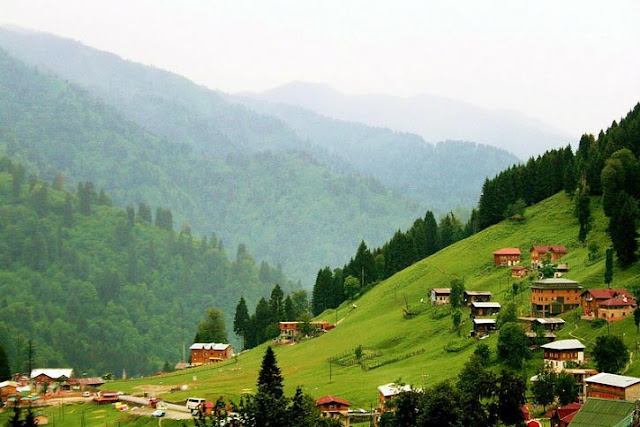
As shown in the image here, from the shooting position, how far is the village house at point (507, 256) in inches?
5728

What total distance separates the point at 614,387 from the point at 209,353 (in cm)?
9819

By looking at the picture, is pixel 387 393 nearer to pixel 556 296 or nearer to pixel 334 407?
pixel 334 407

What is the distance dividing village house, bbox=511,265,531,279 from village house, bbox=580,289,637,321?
23.7 meters

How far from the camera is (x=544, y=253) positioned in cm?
13912

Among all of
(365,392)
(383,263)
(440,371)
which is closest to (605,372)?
(440,371)

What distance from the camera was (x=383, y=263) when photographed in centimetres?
18650

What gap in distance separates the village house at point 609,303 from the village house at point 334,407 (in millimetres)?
31092

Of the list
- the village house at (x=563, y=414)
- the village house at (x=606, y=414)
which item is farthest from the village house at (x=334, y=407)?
the village house at (x=606, y=414)

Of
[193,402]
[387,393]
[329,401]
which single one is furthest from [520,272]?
[193,402]

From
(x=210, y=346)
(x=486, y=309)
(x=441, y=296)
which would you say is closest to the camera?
(x=486, y=309)

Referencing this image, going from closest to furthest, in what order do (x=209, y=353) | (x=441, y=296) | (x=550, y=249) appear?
(x=550, y=249) < (x=441, y=296) < (x=209, y=353)

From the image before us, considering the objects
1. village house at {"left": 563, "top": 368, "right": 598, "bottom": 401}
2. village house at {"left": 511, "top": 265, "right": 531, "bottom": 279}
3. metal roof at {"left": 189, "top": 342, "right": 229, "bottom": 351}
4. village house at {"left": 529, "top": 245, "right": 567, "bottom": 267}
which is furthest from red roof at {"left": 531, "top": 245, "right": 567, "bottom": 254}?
metal roof at {"left": 189, "top": 342, "right": 229, "bottom": 351}

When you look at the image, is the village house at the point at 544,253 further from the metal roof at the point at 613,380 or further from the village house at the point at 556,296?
the metal roof at the point at 613,380

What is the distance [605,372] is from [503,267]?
175 feet
